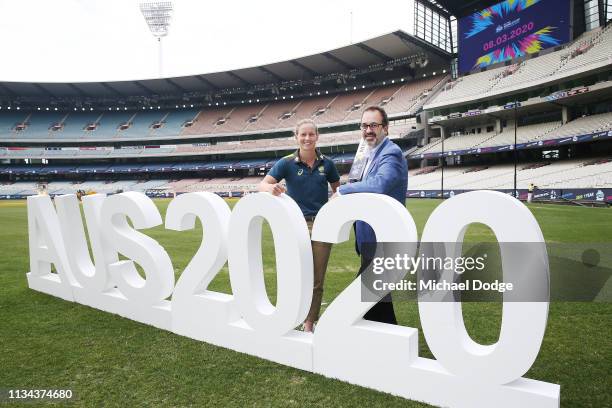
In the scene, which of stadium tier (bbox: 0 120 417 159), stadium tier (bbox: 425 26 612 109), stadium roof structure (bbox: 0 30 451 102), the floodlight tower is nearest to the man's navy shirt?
stadium tier (bbox: 425 26 612 109)

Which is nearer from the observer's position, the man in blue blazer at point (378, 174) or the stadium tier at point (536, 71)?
the man in blue blazer at point (378, 174)

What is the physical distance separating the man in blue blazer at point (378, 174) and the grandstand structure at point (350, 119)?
20.9m

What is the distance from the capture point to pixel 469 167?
106ft

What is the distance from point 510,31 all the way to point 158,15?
42.7m

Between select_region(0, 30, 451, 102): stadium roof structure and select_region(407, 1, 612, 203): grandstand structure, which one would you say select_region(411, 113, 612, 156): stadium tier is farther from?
select_region(0, 30, 451, 102): stadium roof structure

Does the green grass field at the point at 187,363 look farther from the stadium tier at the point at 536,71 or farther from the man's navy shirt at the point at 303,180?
the stadium tier at the point at 536,71

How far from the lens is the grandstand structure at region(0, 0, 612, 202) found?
26625 mm

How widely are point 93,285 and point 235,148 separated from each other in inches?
1761

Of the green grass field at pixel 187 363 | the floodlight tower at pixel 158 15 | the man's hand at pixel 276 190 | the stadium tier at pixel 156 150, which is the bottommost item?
the green grass field at pixel 187 363

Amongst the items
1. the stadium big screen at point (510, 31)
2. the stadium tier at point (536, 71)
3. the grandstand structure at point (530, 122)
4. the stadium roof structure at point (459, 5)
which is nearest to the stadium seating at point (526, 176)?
the grandstand structure at point (530, 122)

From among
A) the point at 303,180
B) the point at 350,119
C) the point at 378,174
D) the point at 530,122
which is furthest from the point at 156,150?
the point at 378,174

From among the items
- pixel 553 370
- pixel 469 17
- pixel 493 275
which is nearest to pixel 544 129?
pixel 469 17

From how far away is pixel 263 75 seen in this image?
1800 inches

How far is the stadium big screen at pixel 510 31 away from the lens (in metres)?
29.1
